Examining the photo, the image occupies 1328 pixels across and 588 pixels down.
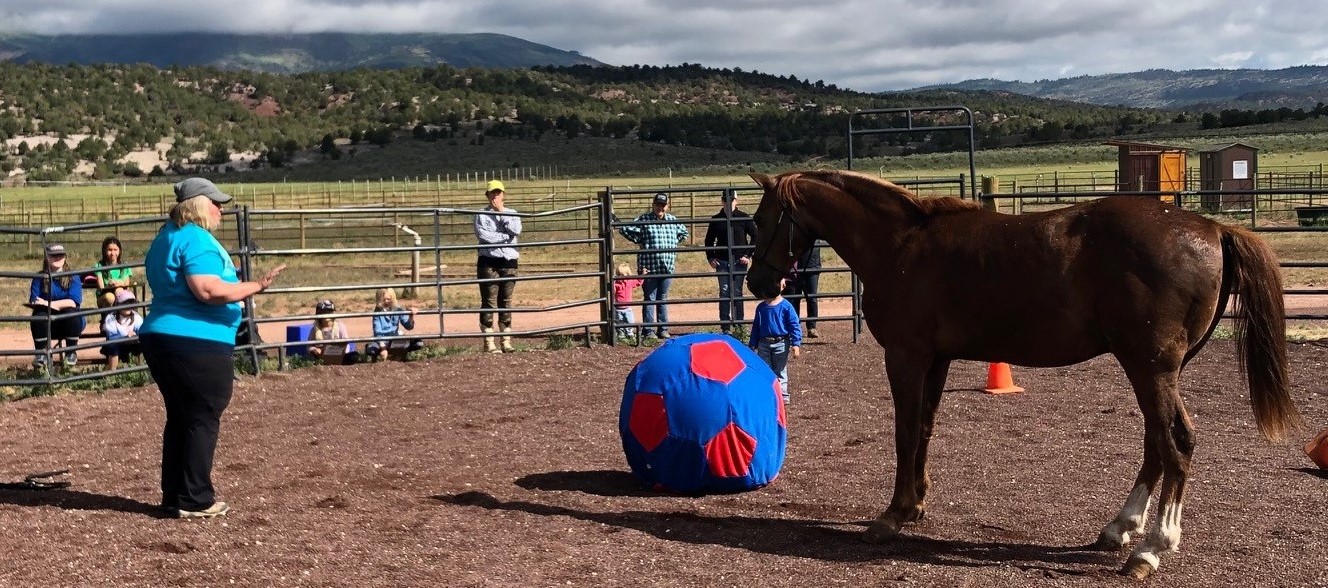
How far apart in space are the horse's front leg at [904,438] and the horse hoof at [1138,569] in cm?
103

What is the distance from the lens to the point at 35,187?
69.2 metres

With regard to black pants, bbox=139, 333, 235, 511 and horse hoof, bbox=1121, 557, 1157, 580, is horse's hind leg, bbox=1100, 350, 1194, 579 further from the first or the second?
black pants, bbox=139, 333, 235, 511

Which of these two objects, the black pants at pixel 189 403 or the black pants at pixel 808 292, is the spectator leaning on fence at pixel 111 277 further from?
the black pants at pixel 808 292

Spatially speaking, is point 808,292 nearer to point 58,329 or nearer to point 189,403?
point 58,329

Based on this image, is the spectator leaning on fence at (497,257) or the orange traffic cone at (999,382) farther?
the spectator leaning on fence at (497,257)

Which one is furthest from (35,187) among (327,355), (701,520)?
(701,520)

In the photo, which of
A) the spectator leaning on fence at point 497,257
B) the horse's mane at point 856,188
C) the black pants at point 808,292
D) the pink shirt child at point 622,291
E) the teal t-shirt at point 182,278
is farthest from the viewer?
the pink shirt child at point 622,291

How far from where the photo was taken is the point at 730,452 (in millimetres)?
6609

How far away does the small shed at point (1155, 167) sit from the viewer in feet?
132

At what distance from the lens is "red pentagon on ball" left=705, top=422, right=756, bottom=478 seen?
6.57 metres

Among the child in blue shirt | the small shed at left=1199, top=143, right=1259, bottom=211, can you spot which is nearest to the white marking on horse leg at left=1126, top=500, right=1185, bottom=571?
the child in blue shirt

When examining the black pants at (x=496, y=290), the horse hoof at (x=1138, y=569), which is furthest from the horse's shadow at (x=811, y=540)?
the black pants at (x=496, y=290)

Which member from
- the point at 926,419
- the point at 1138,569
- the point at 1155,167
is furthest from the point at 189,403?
the point at 1155,167

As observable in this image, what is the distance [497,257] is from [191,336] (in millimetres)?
6688
